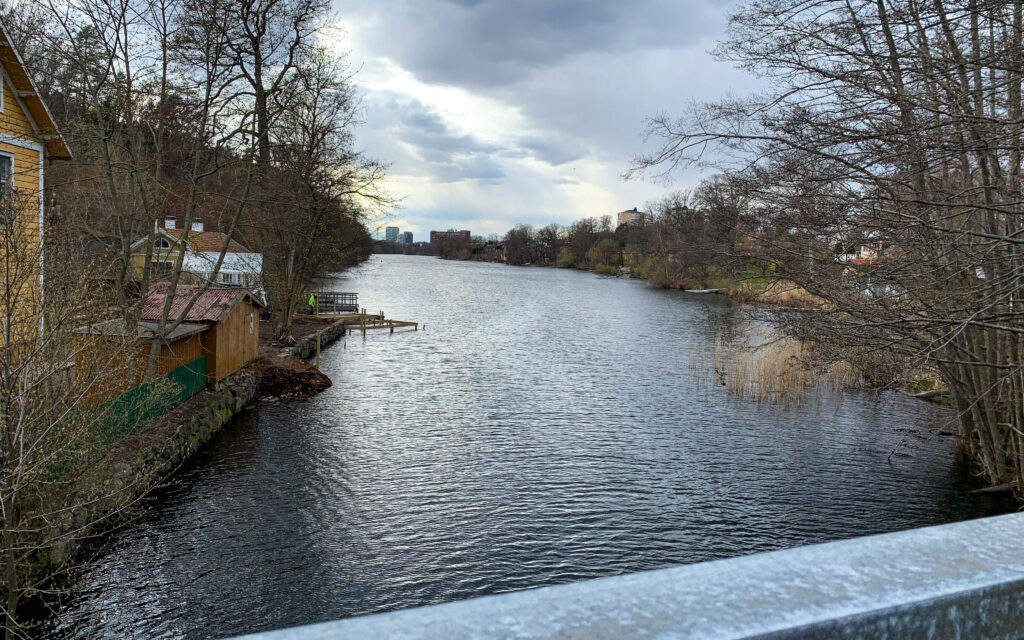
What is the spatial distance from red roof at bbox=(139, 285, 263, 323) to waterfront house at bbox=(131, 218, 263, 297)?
53 centimetres

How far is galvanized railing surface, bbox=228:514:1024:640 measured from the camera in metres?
0.95

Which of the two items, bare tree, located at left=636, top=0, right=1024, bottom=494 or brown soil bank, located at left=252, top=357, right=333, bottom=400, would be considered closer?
bare tree, located at left=636, top=0, right=1024, bottom=494

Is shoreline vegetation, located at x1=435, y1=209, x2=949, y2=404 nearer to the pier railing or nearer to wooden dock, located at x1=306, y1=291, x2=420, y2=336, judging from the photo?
wooden dock, located at x1=306, y1=291, x2=420, y2=336

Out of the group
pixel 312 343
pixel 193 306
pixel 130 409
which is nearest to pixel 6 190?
pixel 130 409

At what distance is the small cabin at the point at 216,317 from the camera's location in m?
18.8

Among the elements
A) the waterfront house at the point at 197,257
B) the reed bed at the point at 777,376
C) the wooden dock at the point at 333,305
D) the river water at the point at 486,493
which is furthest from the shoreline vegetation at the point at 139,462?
the reed bed at the point at 777,376

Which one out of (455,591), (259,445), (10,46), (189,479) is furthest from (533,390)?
(10,46)

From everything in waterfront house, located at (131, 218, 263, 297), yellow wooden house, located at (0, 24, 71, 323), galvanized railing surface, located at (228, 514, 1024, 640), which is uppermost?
yellow wooden house, located at (0, 24, 71, 323)

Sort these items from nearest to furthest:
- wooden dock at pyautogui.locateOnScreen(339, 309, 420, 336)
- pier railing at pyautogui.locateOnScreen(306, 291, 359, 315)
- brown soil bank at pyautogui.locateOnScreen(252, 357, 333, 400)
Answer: brown soil bank at pyautogui.locateOnScreen(252, 357, 333, 400) → wooden dock at pyautogui.locateOnScreen(339, 309, 420, 336) → pier railing at pyautogui.locateOnScreen(306, 291, 359, 315)

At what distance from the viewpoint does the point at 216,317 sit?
1914cm

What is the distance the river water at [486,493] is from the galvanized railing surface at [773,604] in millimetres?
9086

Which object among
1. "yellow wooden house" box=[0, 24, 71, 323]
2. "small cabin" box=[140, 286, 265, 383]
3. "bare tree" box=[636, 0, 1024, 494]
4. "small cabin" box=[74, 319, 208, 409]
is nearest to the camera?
"bare tree" box=[636, 0, 1024, 494]

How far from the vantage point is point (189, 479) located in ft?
47.3

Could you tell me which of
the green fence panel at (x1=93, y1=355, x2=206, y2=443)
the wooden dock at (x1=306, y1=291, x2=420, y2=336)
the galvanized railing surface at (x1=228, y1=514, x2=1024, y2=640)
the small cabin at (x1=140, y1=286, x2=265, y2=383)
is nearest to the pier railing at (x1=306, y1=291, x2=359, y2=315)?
the wooden dock at (x1=306, y1=291, x2=420, y2=336)
